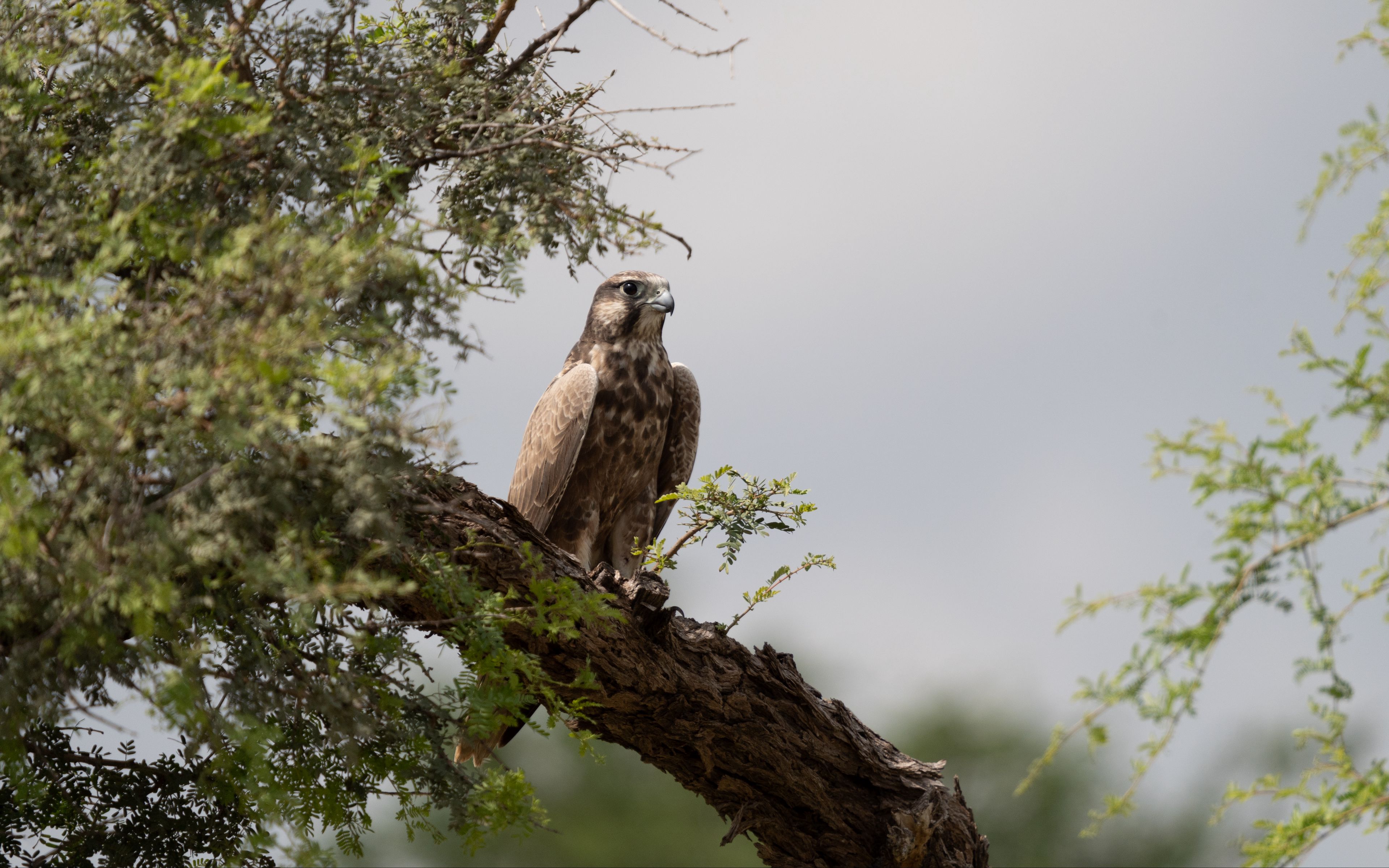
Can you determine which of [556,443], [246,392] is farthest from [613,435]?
[246,392]

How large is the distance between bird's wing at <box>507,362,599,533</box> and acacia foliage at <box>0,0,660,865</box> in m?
1.45

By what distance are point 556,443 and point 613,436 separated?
0.95 ft

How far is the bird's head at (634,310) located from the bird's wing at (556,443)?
305mm

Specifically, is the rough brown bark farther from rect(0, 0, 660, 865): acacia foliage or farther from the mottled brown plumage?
the mottled brown plumage

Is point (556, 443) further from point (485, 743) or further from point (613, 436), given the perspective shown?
point (485, 743)

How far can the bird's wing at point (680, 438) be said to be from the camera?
557 centimetres

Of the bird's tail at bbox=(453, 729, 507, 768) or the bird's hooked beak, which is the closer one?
the bird's tail at bbox=(453, 729, 507, 768)

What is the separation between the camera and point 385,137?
3145 millimetres

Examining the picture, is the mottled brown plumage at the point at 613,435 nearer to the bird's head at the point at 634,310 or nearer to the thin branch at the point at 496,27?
the bird's head at the point at 634,310

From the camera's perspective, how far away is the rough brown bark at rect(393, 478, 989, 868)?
13.4ft

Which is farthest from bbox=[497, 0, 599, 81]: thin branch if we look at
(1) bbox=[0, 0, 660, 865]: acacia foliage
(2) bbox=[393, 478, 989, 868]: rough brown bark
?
(2) bbox=[393, 478, 989, 868]: rough brown bark

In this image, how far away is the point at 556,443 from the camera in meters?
5.15

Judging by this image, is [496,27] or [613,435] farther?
[613,435]

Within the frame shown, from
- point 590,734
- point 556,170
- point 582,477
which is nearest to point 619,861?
point 582,477
